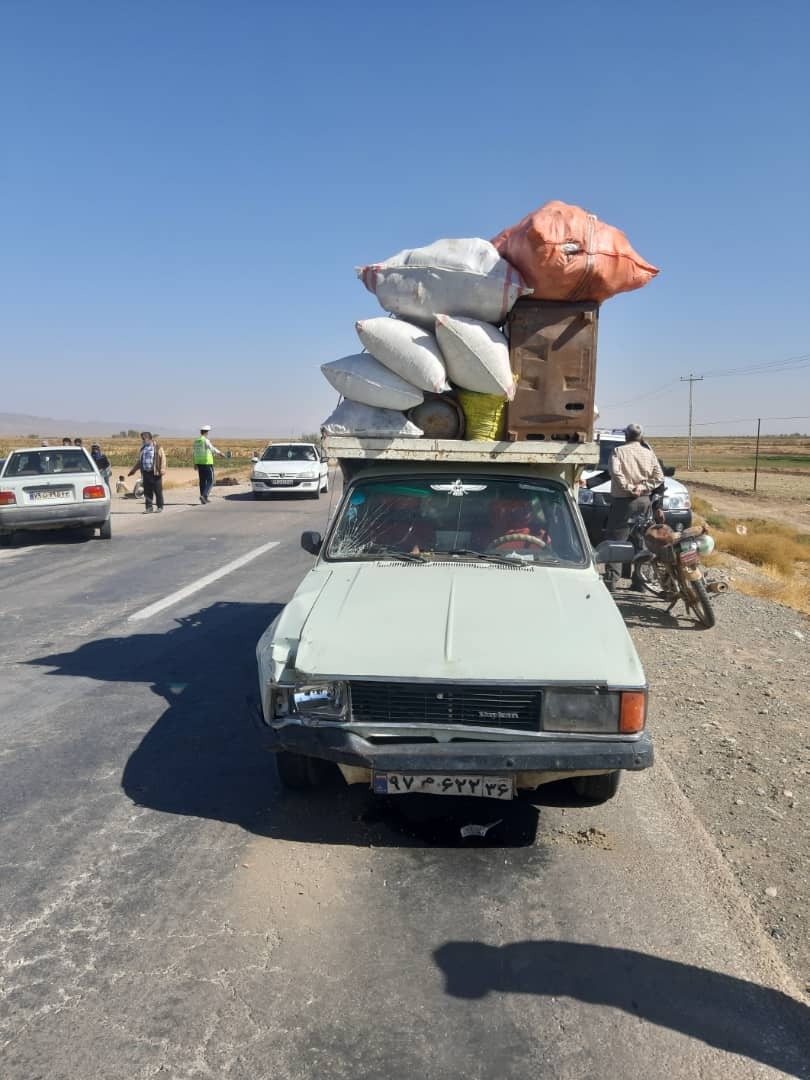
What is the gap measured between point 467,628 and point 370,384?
7.36 feet

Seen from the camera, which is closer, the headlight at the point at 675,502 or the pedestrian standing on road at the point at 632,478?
the pedestrian standing on road at the point at 632,478

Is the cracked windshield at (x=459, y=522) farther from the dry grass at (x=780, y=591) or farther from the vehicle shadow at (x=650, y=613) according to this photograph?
the dry grass at (x=780, y=591)

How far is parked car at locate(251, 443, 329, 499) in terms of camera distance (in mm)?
24953

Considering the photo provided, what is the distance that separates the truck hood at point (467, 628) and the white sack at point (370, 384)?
133cm

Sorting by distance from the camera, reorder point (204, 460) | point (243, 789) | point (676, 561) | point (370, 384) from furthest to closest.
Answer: point (204, 460) < point (676, 561) < point (370, 384) < point (243, 789)

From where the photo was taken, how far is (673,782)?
16.2ft

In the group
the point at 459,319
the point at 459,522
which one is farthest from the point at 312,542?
the point at 459,319

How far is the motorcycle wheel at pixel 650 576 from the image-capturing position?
946 centimetres

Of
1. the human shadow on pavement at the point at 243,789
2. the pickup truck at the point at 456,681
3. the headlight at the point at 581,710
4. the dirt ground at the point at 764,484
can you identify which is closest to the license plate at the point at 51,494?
the human shadow on pavement at the point at 243,789

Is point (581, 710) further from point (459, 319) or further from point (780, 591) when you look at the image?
point (780, 591)

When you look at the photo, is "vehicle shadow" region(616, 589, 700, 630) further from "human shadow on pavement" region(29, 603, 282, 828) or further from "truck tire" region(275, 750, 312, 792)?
"truck tire" region(275, 750, 312, 792)

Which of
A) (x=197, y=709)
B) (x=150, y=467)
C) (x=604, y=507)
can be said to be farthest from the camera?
(x=150, y=467)

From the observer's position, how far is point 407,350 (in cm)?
566

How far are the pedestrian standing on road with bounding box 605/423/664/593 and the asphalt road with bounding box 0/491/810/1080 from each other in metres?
4.95
